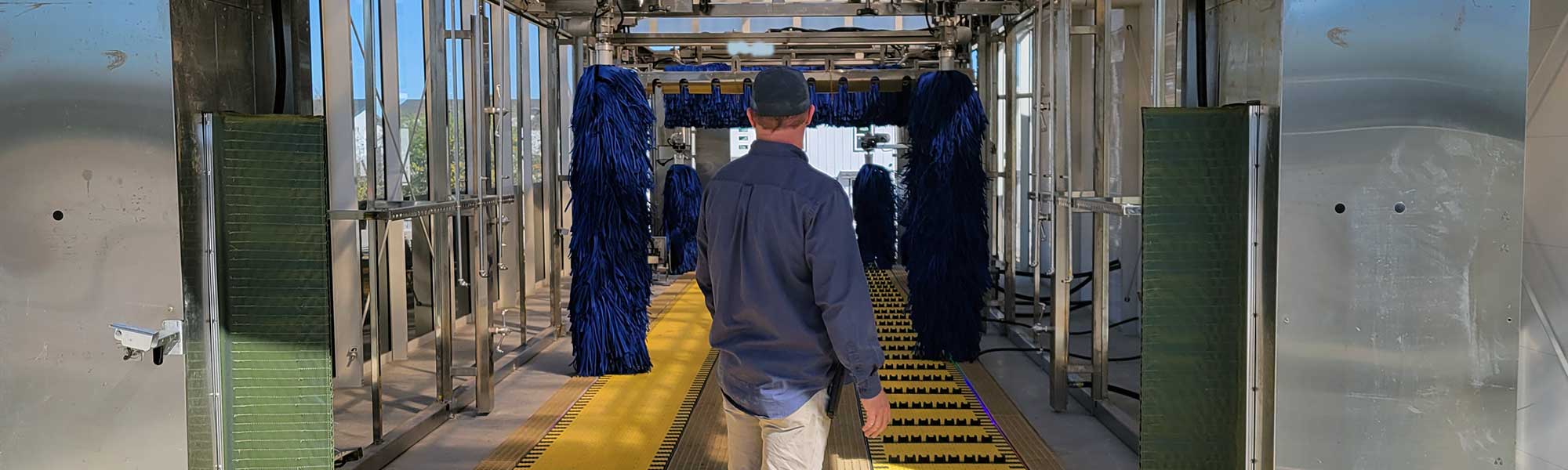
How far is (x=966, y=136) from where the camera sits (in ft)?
19.5

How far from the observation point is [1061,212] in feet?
16.9

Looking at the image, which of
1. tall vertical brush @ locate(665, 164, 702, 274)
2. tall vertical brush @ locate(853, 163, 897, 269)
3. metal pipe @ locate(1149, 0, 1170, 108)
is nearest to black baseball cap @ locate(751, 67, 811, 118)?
metal pipe @ locate(1149, 0, 1170, 108)

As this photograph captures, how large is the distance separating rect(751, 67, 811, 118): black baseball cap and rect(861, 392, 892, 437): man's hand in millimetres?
623

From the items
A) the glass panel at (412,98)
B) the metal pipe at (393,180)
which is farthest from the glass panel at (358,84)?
the glass panel at (412,98)

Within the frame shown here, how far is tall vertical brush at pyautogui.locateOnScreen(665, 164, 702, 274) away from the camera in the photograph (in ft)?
34.3

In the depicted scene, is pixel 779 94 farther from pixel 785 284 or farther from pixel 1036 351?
pixel 1036 351

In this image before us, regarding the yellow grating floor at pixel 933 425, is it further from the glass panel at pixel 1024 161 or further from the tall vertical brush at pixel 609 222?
the glass panel at pixel 1024 161

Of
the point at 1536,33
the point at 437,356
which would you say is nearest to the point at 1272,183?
the point at 1536,33

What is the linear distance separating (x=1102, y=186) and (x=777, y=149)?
7.98ft

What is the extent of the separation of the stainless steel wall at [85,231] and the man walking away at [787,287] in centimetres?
134

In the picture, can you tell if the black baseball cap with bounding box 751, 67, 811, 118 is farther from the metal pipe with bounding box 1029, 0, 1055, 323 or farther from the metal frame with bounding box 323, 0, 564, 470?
the metal pipe with bounding box 1029, 0, 1055, 323

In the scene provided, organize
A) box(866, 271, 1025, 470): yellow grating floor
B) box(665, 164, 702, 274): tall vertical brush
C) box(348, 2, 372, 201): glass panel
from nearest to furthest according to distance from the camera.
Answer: box(866, 271, 1025, 470): yellow grating floor < box(348, 2, 372, 201): glass panel < box(665, 164, 702, 274): tall vertical brush

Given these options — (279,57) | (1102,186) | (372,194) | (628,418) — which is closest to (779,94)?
(279,57)

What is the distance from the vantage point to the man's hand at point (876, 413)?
2.52 m
